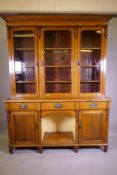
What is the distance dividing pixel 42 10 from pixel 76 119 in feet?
6.05

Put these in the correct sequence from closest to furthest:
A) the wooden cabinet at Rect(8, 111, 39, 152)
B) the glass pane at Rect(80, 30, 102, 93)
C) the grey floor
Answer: the grey floor < the wooden cabinet at Rect(8, 111, 39, 152) < the glass pane at Rect(80, 30, 102, 93)

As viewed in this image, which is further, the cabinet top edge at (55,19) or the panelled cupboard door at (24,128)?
the panelled cupboard door at (24,128)

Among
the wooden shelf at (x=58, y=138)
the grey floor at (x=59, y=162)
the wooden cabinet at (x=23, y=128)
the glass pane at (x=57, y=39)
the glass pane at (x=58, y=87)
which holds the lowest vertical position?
the grey floor at (x=59, y=162)

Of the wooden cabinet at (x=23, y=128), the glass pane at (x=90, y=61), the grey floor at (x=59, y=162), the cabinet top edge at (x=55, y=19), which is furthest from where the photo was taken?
the glass pane at (x=90, y=61)

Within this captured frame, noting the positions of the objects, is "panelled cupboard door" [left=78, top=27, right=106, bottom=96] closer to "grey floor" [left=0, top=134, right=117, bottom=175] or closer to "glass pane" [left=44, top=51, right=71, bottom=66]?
"glass pane" [left=44, top=51, right=71, bottom=66]

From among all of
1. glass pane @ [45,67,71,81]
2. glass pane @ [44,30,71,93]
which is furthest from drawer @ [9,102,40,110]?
glass pane @ [45,67,71,81]

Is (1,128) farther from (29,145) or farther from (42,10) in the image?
(42,10)

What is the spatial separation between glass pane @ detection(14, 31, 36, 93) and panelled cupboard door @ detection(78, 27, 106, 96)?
78cm

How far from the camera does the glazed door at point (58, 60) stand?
9.18 ft

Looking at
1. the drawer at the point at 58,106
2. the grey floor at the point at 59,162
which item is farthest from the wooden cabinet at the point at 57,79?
the grey floor at the point at 59,162

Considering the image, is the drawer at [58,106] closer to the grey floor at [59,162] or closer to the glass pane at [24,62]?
the glass pane at [24,62]

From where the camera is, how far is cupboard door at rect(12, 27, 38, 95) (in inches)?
109

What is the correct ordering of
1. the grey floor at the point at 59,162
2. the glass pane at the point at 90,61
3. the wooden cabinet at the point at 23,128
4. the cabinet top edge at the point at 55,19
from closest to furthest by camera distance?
the grey floor at the point at 59,162 → the cabinet top edge at the point at 55,19 → the wooden cabinet at the point at 23,128 → the glass pane at the point at 90,61

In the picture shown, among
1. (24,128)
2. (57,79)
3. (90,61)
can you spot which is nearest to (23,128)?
(24,128)
